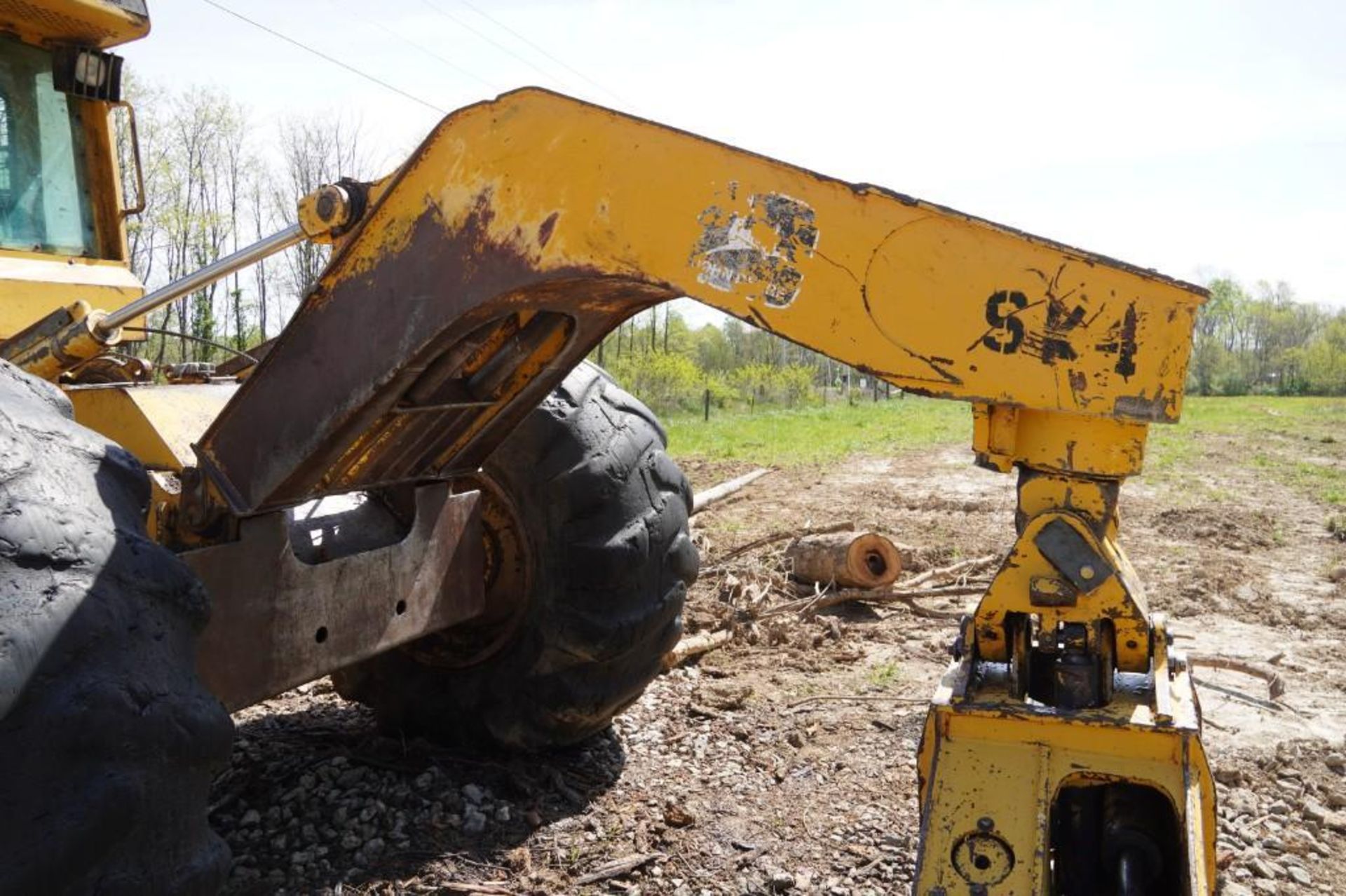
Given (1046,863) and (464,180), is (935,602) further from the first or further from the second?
(464,180)

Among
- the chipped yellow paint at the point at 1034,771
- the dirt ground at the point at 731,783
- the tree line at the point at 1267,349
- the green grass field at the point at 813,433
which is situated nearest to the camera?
the chipped yellow paint at the point at 1034,771

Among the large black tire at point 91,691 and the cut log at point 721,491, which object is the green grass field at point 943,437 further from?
the large black tire at point 91,691

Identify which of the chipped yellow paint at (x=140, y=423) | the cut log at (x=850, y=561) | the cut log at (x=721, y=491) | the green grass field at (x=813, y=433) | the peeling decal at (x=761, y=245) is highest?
the peeling decal at (x=761, y=245)

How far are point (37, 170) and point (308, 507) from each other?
1.63 metres

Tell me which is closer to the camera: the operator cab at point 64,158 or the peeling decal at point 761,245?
the peeling decal at point 761,245

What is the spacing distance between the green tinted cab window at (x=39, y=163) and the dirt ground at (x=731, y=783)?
6.53ft

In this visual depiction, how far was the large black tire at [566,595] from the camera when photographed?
400cm

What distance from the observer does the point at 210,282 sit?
3.30 metres

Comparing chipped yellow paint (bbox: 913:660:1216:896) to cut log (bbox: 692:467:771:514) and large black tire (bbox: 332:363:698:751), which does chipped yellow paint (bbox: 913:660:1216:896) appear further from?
cut log (bbox: 692:467:771:514)

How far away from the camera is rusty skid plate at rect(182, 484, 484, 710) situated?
311 cm

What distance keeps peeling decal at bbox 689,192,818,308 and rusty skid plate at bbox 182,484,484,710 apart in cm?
155

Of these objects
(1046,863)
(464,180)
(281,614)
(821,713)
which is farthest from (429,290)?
(821,713)

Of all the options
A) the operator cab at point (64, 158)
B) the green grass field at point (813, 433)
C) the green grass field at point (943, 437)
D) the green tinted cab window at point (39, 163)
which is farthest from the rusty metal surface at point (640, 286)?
the green grass field at point (943, 437)

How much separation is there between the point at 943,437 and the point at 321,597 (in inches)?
831
